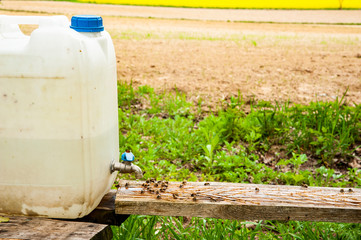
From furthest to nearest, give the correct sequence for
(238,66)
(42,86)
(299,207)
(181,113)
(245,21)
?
1. (245,21)
2. (238,66)
3. (181,113)
4. (299,207)
5. (42,86)

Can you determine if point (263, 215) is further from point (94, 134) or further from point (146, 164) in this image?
point (146, 164)

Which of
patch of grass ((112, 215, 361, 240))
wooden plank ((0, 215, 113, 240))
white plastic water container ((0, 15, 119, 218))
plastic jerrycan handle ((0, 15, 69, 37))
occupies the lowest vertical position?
patch of grass ((112, 215, 361, 240))

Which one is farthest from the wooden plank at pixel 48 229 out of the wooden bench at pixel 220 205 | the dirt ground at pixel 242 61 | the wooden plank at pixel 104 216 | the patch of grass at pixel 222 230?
the dirt ground at pixel 242 61

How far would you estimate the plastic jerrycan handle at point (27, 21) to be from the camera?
1.48m

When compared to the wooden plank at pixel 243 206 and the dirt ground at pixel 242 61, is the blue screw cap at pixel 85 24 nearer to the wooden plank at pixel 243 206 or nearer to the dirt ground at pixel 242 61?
the wooden plank at pixel 243 206

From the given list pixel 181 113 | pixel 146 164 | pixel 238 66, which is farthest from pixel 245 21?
pixel 146 164

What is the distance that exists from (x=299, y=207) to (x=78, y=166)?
2.94 ft

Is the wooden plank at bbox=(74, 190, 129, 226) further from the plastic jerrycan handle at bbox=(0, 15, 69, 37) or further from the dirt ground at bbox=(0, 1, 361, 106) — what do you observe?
the dirt ground at bbox=(0, 1, 361, 106)

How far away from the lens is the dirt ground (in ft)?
13.6

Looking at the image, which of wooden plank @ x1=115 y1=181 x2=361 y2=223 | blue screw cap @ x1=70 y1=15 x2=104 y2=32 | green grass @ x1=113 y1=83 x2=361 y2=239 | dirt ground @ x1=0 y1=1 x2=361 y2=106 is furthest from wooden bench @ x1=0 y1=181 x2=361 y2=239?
dirt ground @ x1=0 y1=1 x2=361 y2=106

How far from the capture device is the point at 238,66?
499 cm

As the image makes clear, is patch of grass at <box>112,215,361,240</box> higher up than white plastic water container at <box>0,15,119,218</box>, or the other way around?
white plastic water container at <box>0,15,119,218</box>

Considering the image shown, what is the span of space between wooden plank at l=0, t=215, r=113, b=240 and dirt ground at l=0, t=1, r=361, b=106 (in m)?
2.49

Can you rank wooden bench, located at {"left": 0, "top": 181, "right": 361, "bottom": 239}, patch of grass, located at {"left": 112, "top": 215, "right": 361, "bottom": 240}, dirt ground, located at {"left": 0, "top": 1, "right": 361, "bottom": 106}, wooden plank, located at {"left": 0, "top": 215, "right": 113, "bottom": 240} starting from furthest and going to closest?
dirt ground, located at {"left": 0, "top": 1, "right": 361, "bottom": 106} < patch of grass, located at {"left": 112, "top": 215, "right": 361, "bottom": 240} < wooden bench, located at {"left": 0, "top": 181, "right": 361, "bottom": 239} < wooden plank, located at {"left": 0, "top": 215, "right": 113, "bottom": 240}
